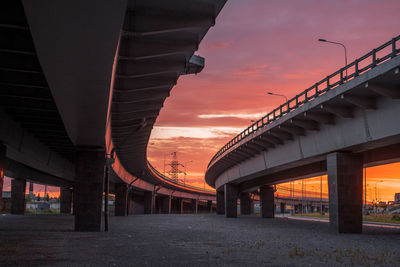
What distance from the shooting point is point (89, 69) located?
42.5 feet

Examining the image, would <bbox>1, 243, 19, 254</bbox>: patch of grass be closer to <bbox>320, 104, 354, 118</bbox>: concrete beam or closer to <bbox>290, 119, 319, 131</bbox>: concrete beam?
<bbox>320, 104, 354, 118</bbox>: concrete beam

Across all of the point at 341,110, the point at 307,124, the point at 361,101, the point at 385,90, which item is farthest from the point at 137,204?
the point at 385,90

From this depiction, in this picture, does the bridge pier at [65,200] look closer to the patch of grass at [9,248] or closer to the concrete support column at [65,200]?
the concrete support column at [65,200]

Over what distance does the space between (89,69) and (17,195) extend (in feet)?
216

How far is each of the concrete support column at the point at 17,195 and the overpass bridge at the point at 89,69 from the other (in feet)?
126

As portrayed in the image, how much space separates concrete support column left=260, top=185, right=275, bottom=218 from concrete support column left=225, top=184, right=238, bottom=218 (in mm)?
4104

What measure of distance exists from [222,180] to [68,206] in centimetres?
4260

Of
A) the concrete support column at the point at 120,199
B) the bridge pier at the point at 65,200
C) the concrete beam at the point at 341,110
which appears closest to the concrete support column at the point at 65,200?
the bridge pier at the point at 65,200

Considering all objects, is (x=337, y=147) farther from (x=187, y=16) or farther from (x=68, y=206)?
(x=68, y=206)

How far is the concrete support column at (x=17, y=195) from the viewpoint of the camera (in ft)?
237

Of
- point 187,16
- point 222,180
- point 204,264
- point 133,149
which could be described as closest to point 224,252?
point 204,264

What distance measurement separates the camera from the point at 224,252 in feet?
54.6

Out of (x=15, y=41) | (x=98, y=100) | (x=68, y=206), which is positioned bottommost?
(x=68, y=206)

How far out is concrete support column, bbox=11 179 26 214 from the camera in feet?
237
